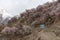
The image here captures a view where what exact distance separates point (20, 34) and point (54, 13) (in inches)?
214

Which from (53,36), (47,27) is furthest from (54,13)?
(53,36)

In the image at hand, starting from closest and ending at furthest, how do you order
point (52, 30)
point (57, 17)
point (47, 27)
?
point (52, 30) → point (47, 27) → point (57, 17)

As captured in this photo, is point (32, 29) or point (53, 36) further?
point (32, 29)

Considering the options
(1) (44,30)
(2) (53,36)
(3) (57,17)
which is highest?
(3) (57,17)

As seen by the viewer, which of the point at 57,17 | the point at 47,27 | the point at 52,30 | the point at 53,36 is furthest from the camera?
the point at 57,17

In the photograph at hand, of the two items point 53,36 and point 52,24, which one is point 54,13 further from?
point 53,36

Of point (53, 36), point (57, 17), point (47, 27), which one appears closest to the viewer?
point (53, 36)

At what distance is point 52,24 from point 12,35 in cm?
470

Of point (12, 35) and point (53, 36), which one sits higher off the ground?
point (12, 35)

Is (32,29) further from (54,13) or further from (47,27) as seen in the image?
(54,13)

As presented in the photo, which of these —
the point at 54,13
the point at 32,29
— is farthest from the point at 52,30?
the point at 54,13

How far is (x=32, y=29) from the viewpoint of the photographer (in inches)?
770

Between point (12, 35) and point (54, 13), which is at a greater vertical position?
point (54, 13)

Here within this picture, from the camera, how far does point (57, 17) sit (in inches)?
817
